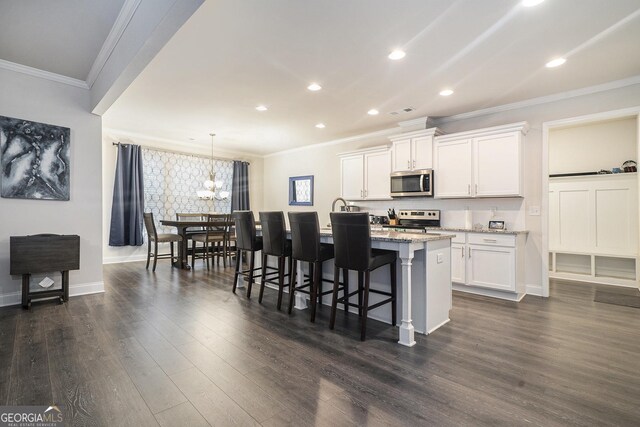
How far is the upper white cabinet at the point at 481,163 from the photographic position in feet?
12.8

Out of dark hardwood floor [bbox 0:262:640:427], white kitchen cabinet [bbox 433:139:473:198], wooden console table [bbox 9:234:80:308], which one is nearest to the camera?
dark hardwood floor [bbox 0:262:640:427]

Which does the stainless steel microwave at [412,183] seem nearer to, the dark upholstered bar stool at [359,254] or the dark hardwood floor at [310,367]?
the dark hardwood floor at [310,367]

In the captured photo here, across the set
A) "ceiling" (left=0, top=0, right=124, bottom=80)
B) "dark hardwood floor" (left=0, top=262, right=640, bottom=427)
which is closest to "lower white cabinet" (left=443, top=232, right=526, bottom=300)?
"dark hardwood floor" (left=0, top=262, right=640, bottom=427)

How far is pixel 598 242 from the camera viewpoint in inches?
184

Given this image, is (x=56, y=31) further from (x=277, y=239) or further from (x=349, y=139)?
(x=349, y=139)

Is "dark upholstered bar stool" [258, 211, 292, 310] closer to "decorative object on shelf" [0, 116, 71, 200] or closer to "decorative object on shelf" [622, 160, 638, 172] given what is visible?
Result: "decorative object on shelf" [0, 116, 71, 200]

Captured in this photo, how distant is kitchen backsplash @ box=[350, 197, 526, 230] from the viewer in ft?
13.6

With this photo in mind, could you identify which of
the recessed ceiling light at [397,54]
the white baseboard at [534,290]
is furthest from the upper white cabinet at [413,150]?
the white baseboard at [534,290]

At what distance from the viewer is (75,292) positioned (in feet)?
12.3

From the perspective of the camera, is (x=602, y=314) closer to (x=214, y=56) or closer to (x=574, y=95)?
(x=574, y=95)

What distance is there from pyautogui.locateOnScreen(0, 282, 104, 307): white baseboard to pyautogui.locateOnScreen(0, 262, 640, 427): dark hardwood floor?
0.25 meters

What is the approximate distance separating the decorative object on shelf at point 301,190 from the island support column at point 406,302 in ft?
15.2

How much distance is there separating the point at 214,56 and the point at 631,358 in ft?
13.3

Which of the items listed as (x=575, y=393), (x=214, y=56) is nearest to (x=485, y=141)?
(x=575, y=393)
